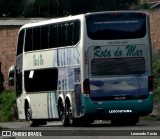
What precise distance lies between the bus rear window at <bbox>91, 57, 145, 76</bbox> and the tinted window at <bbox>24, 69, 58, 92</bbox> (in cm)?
297

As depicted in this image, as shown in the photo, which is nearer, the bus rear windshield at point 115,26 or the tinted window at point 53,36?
the bus rear windshield at point 115,26

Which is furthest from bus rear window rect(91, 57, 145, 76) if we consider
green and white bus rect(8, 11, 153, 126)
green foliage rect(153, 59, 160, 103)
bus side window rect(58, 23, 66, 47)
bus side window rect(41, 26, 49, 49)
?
green foliage rect(153, 59, 160, 103)

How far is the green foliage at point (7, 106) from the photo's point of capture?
150ft

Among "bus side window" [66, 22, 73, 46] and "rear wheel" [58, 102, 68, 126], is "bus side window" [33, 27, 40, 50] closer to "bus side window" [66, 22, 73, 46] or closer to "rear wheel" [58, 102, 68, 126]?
"bus side window" [66, 22, 73, 46]

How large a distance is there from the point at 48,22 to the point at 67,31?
1.90 meters

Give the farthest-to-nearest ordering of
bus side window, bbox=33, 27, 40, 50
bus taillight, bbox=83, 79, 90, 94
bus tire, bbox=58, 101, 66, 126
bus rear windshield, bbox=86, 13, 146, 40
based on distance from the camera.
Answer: bus side window, bbox=33, 27, 40, 50, bus tire, bbox=58, 101, 66, 126, bus rear windshield, bbox=86, 13, 146, 40, bus taillight, bbox=83, 79, 90, 94

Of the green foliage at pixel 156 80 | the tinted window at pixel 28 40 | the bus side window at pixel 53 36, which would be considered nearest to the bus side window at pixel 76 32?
the bus side window at pixel 53 36

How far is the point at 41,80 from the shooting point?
35562 mm

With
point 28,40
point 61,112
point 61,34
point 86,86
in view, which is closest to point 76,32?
point 61,34

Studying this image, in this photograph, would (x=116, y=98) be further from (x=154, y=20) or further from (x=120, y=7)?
(x=120, y=7)

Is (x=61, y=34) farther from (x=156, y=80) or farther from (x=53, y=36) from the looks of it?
(x=156, y=80)

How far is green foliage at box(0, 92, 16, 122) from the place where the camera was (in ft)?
150

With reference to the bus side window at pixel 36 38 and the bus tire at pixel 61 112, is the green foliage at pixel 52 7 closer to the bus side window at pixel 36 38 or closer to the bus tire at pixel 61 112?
the bus side window at pixel 36 38

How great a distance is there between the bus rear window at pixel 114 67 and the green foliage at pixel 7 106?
557 inches
